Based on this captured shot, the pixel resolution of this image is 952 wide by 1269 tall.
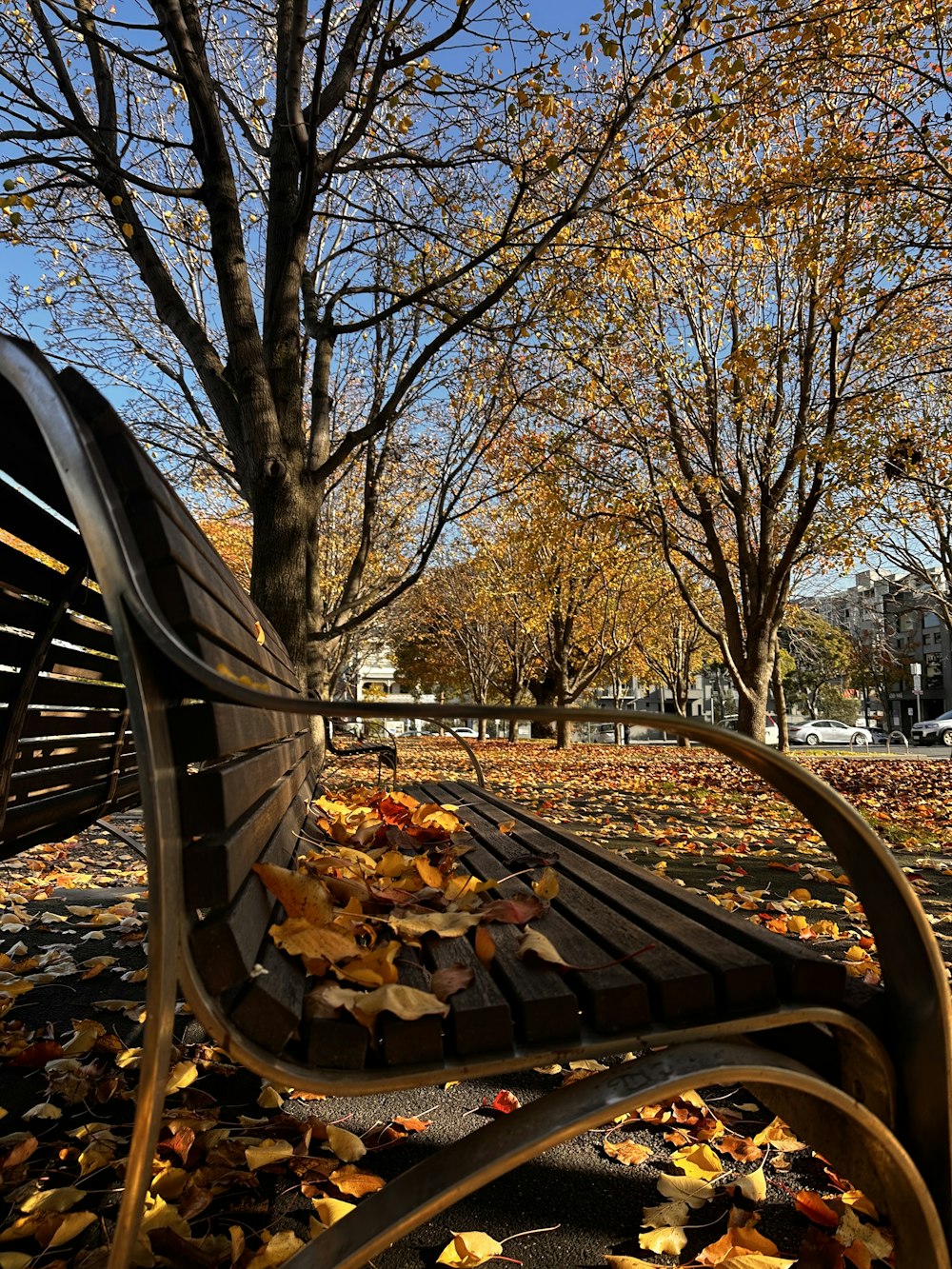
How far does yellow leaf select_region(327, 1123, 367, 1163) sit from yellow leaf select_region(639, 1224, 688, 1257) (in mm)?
658

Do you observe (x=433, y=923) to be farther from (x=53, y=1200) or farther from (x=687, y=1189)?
(x=53, y=1200)

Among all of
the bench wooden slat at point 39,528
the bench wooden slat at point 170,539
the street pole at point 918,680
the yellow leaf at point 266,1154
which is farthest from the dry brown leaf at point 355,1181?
the street pole at point 918,680

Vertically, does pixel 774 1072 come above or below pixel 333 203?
below

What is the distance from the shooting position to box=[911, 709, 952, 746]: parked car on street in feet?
116

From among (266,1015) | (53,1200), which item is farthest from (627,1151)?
(266,1015)

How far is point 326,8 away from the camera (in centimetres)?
464

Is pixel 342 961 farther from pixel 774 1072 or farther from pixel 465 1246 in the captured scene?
pixel 465 1246

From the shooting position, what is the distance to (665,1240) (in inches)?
59.6

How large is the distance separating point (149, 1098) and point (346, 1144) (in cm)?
112

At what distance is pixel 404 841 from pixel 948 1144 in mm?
1335

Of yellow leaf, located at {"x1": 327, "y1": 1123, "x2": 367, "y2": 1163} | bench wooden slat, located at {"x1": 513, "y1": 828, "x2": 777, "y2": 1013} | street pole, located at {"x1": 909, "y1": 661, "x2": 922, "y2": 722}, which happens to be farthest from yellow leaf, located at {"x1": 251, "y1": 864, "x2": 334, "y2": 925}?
street pole, located at {"x1": 909, "y1": 661, "x2": 922, "y2": 722}

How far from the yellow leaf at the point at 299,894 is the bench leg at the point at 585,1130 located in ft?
1.21

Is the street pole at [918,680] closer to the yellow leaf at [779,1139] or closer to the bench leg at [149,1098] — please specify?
the yellow leaf at [779,1139]

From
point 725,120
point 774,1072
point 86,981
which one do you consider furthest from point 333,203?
point 774,1072
